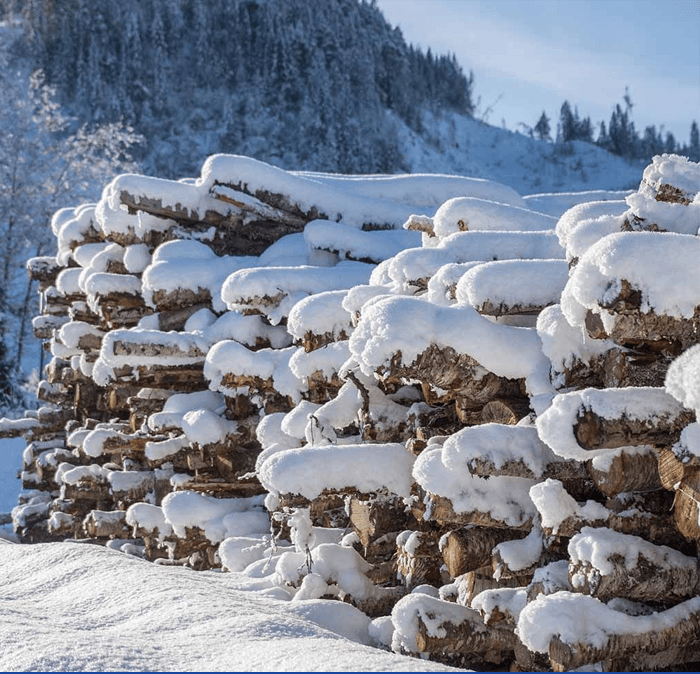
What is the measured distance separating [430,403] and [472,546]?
89 cm

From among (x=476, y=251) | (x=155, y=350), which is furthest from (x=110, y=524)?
(x=476, y=251)

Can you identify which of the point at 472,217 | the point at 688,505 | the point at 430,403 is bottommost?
the point at 688,505

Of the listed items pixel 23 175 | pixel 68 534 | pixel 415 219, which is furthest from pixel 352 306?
pixel 23 175

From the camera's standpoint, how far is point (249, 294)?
6.77 meters

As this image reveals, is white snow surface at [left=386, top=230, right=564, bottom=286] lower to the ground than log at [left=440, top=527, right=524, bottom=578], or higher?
higher

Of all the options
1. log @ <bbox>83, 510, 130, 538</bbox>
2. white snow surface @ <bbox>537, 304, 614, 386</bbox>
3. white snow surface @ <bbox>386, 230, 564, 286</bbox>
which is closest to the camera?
white snow surface @ <bbox>537, 304, 614, 386</bbox>

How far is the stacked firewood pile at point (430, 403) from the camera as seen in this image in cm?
304

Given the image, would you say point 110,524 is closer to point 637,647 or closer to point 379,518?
point 379,518

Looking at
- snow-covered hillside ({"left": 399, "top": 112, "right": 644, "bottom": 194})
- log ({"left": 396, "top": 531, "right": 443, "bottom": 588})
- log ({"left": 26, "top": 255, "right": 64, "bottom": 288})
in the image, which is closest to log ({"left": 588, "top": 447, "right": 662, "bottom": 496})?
log ({"left": 396, "top": 531, "right": 443, "bottom": 588})

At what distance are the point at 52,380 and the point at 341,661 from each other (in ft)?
34.4

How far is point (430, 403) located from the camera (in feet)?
15.1

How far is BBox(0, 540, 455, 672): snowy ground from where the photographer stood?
3.17 metres

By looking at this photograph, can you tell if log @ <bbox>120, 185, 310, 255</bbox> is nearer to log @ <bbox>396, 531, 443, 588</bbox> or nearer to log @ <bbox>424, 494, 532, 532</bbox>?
log @ <bbox>396, 531, 443, 588</bbox>

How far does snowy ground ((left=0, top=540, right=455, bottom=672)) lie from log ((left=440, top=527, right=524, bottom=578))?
62 centimetres
